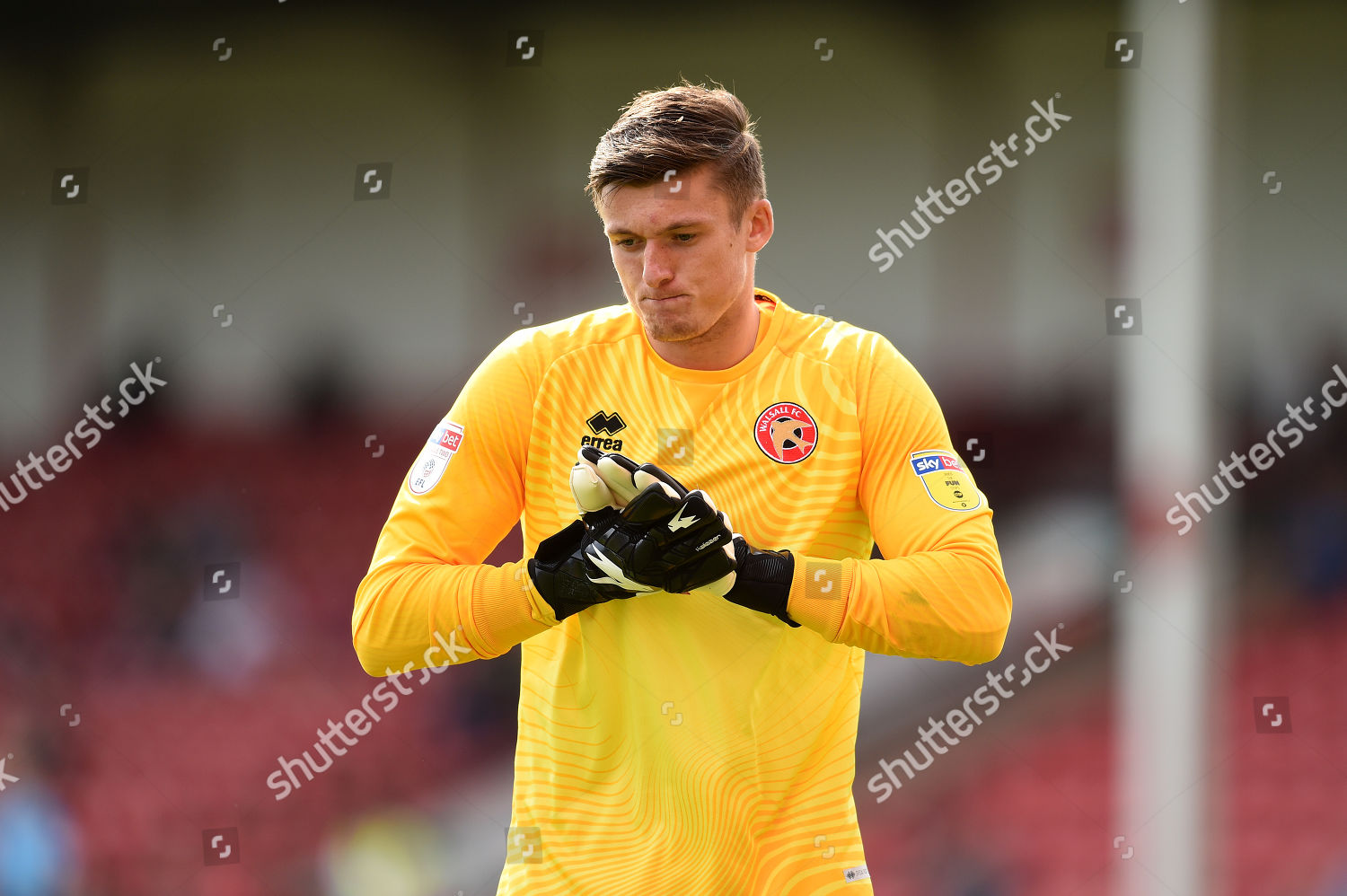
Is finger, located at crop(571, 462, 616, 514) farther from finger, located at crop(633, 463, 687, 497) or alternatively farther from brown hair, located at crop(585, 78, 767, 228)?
brown hair, located at crop(585, 78, 767, 228)

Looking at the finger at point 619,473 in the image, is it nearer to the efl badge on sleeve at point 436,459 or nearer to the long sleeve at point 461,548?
the long sleeve at point 461,548

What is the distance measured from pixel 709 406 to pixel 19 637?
12.7 ft

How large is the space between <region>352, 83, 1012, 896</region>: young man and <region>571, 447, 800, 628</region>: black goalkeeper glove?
2cm

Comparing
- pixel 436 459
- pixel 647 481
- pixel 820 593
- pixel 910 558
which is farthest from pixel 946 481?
pixel 436 459

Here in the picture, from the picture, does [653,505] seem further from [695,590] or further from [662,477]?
[695,590]

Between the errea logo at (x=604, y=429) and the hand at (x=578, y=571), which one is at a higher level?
the errea logo at (x=604, y=429)

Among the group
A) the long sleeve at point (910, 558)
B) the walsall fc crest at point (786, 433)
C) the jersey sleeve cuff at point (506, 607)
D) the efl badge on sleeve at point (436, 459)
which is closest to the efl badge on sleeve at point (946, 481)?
the long sleeve at point (910, 558)

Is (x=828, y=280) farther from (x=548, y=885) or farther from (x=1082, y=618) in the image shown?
(x=548, y=885)

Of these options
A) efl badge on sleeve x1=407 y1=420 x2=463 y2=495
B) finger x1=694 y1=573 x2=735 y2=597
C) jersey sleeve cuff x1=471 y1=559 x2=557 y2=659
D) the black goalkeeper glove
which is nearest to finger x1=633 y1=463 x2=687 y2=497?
the black goalkeeper glove

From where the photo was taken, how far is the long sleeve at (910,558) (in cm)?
155

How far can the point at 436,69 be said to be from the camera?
4652 millimetres

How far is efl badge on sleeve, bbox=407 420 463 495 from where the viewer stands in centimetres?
166

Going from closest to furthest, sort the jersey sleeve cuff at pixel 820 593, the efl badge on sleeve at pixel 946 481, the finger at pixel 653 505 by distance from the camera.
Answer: the finger at pixel 653 505
the jersey sleeve cuff at pixel 820 593
the efl badge on sleeve at pixel 946 481

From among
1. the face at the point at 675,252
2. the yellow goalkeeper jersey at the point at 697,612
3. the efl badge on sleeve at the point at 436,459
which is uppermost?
the face at the point at 675,252
